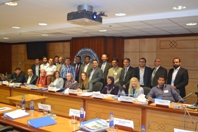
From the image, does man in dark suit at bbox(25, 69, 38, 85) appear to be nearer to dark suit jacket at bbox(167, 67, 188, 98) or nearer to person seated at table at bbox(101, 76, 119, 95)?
person seated at table at bbox(101, 76, 119, 95)

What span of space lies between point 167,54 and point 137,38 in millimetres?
1201

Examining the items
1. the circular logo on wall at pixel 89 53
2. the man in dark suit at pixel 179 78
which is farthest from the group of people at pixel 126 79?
the circular logo on wall at pixel 89 53

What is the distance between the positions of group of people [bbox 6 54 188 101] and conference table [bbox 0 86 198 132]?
1.14ft

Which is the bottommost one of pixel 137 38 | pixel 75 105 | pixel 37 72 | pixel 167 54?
pixel 75 105

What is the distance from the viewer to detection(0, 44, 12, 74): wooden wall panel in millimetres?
11156

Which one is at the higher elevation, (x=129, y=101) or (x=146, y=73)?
(x=146, y=73)

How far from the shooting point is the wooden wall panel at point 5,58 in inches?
439

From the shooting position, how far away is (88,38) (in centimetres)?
786

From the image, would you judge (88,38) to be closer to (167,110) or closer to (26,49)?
(26,49)

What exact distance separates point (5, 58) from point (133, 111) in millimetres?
9768

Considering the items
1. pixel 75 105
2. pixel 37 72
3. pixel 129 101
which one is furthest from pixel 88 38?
pixel 129 101

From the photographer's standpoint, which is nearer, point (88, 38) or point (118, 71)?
point (118, 71)

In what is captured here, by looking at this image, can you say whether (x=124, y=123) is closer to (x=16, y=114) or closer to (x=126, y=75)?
(x=16, y=114)

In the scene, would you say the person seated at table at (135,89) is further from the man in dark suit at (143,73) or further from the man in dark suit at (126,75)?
the man in dark suit at (143,73)
